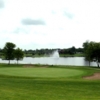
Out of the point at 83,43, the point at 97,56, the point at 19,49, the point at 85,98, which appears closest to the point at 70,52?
the point at 83,43

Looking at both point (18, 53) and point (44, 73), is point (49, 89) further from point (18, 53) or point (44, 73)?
point (18, 53)

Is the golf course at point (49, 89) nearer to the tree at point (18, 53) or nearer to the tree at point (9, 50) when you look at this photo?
the tree at point (9, 50)

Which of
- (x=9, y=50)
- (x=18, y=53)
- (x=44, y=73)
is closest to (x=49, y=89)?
(x=44, y=73)

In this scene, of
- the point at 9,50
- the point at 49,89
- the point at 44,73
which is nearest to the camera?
the point at 49,89

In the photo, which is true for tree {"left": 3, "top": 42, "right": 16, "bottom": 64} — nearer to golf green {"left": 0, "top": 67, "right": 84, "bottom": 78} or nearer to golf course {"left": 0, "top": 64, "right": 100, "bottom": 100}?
golf green {"left": 0, "top": 67, "right": 84, "bottom": 78}

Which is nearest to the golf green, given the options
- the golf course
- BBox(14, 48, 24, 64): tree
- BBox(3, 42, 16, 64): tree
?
the golf course

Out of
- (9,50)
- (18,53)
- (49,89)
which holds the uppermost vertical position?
(9,50)

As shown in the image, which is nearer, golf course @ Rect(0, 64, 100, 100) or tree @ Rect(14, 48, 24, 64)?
golf course @ Rect(0, 64, 100, 100)

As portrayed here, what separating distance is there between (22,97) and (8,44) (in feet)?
214

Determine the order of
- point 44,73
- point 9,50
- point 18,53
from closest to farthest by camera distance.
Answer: point 44,73, point 9,50, point 18,53

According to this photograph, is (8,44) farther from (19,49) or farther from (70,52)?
(70,52)

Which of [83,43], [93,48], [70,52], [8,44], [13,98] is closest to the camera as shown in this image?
[13,98]

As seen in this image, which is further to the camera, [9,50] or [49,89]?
[9,50]

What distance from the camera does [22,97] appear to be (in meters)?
13.5
